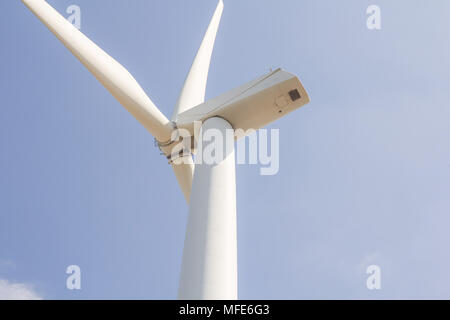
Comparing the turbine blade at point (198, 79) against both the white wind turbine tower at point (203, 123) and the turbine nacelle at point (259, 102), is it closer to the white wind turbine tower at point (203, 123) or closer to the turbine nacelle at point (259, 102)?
the white wind turbine tower at point (203, 123)

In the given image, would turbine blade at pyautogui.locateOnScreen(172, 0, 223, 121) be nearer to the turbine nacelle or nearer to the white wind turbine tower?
the white wind turbine tower

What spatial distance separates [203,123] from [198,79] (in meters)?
3.45

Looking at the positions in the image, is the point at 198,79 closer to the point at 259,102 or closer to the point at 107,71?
the point at 107,71

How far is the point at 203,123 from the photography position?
9867 mm

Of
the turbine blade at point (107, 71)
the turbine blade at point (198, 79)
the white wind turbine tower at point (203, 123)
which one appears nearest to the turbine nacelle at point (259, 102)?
the white wind turbine tower at point (203, 123)

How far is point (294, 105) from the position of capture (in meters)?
9.91

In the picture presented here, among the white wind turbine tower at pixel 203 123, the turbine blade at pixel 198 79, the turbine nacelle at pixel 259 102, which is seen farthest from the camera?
the turbine blade at pixel 198 79

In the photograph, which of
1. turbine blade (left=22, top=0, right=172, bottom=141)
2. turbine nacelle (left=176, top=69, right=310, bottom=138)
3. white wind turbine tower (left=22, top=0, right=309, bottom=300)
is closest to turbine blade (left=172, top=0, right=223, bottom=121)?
white wind turbine tower (left=22, top=0, right=309, bottom=300)

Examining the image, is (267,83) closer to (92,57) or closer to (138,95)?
(138,95)

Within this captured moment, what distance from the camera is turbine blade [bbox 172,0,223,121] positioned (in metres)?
12.0

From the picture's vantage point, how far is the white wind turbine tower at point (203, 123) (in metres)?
6.65

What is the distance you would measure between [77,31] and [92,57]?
28.1 inches

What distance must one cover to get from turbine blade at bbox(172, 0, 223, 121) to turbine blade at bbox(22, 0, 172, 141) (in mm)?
873
